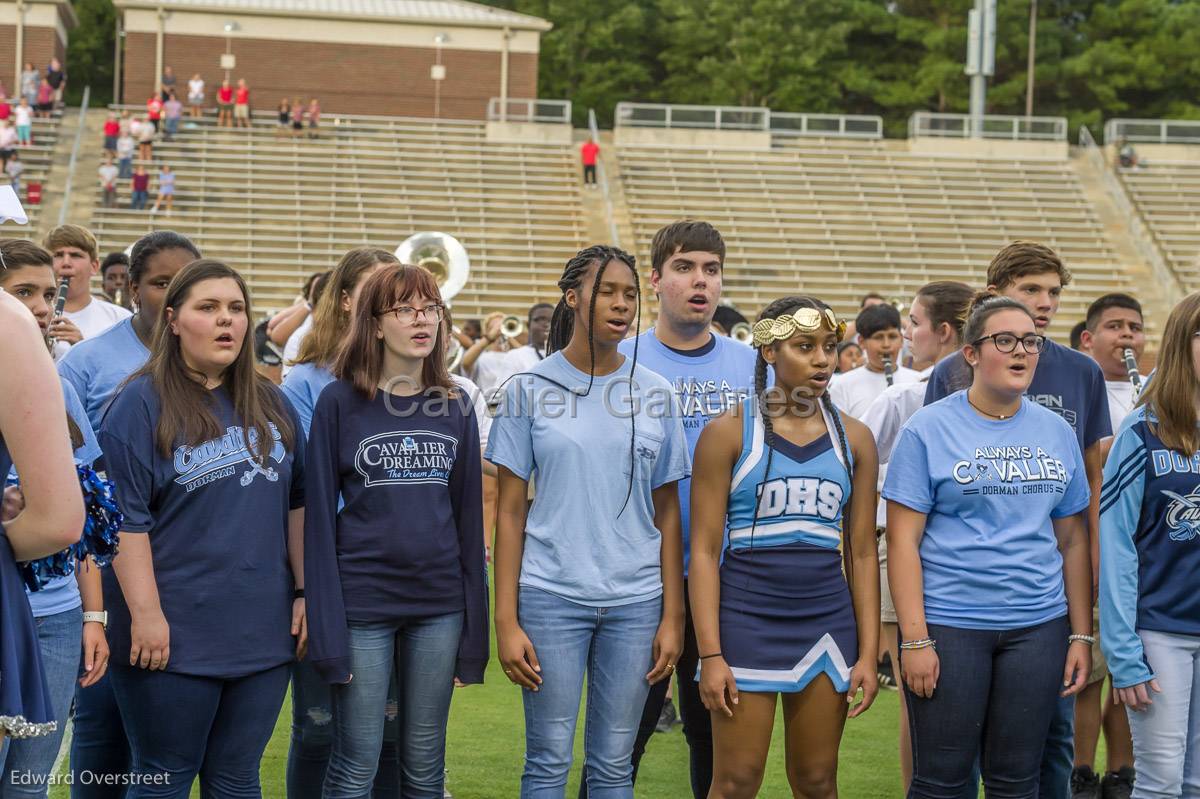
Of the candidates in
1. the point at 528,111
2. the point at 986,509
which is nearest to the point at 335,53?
the point at 528,111

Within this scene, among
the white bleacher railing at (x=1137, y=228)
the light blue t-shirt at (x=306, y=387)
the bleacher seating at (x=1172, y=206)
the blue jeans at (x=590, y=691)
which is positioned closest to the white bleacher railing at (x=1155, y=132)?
the white bleacher railing at (x=1137, y=228)

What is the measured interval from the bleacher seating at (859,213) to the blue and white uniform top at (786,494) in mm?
21553

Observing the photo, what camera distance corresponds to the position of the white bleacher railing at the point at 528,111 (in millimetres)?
31500

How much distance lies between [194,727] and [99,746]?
56 cm

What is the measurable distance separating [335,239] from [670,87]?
70.5 ft

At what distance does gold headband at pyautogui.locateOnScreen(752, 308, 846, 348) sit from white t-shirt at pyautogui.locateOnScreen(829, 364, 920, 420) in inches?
146

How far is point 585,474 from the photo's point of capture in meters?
4.21

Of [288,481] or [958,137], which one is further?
[958,137]

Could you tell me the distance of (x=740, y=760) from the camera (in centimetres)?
419

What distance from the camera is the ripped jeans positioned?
4.43 meters

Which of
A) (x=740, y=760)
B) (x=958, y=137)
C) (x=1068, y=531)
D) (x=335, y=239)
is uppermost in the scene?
(x=958, y=137)

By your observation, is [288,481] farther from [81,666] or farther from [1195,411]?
[1195,411]

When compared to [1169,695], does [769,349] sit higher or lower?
higher

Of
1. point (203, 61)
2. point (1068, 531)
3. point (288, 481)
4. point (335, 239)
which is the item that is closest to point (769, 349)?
point (1068, 531)
